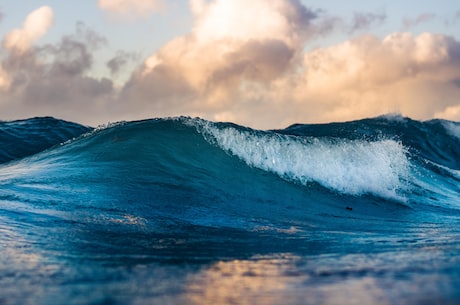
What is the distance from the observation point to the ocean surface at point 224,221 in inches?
132

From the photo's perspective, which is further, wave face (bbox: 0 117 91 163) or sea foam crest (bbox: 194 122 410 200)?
wave face (bbox: 0 117 91 163)

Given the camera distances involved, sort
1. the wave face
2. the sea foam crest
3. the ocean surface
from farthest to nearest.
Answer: the wave face
the sea foam crest
the ocean surface

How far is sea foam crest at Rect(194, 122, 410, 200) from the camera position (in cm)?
1289

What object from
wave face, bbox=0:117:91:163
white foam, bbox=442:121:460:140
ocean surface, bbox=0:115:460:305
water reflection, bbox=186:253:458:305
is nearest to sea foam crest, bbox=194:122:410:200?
ocean surface, bbox=0:115:460:305

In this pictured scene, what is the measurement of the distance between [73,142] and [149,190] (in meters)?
5.65

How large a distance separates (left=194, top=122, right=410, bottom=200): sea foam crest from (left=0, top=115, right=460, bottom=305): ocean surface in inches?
1.6

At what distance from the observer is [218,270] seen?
A: 3963mm

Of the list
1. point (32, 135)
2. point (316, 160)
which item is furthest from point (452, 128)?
point (32, 135)

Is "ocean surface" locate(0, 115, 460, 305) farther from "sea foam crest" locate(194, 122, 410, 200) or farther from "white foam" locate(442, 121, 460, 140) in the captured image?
"white foam" locate(442, 121, 460, 140)

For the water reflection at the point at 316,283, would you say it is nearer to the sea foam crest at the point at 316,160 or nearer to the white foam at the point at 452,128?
the sea foam crest at the point at 316,160

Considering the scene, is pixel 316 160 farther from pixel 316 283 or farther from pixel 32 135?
pixel 32 135

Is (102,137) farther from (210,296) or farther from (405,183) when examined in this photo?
(210,296)

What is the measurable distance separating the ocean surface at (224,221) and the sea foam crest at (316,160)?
0.04m

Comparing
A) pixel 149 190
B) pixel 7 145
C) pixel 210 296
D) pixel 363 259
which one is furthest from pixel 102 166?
pixel 7 145
